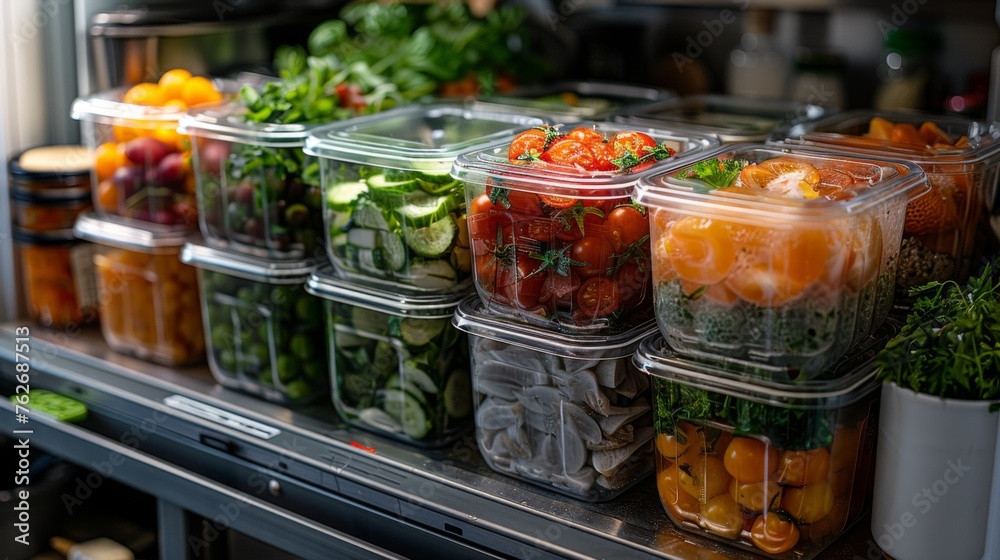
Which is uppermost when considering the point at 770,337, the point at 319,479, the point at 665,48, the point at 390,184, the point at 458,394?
the point at 665,48

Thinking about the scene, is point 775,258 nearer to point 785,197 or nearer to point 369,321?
point 785,197

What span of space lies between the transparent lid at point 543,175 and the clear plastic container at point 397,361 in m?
0.22

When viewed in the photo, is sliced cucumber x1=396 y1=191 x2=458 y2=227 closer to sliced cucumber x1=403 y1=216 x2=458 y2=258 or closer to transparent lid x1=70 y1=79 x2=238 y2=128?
sliced cucumber x1=403 y1=216 x2=458 y2=258

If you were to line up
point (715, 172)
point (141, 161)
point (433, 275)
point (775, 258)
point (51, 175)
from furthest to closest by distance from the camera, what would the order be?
point (51, 175) → point (141, 161) → point (433, 275) → point (715, 172) → point (775, 258)

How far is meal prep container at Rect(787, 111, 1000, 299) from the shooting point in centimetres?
129

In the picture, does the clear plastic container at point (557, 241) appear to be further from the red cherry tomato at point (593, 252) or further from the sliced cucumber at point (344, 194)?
the sliced cucumber at point (344, 194)

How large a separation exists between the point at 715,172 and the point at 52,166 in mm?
1273

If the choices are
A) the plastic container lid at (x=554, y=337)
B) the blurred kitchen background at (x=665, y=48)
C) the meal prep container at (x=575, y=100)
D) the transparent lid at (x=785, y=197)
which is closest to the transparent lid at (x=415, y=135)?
the meal prep container at (x=575, y=100)

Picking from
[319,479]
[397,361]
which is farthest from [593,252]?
[319,479]

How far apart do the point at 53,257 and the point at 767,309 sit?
54.8 inches

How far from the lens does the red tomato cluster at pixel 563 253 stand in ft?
4.01

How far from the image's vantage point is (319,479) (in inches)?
57.4

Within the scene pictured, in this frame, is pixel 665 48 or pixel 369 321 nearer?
pixel 369 321

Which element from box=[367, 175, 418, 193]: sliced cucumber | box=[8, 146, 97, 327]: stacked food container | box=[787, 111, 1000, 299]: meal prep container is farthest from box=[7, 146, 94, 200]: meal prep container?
box=[787, 111, 1000, 299]: meal prep container
